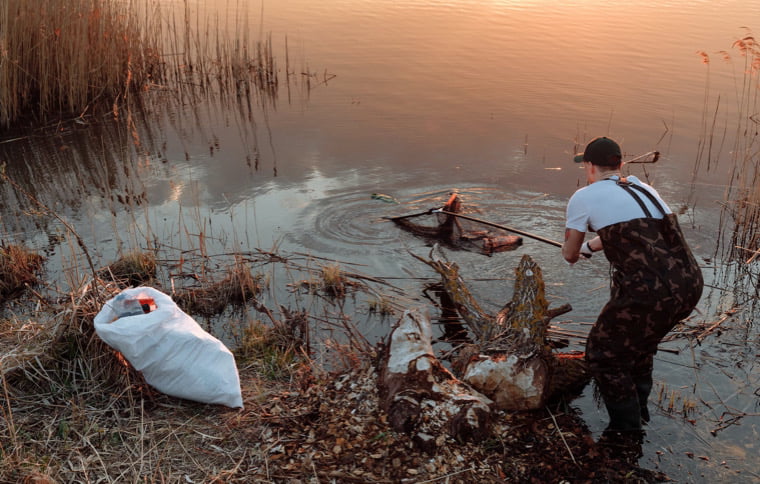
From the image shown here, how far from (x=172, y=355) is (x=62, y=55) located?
26.4 feet

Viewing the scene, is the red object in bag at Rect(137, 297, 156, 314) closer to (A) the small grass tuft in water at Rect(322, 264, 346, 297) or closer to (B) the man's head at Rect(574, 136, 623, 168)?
(A) the small grass tuft in water at Rect(322, 264, 346, 297)

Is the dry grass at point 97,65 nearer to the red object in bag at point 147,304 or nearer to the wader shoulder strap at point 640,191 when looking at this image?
the red object in bag at point 147,304

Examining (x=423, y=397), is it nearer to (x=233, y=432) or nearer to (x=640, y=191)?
(x=233, y=432)

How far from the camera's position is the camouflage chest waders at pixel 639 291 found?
364 centimetres

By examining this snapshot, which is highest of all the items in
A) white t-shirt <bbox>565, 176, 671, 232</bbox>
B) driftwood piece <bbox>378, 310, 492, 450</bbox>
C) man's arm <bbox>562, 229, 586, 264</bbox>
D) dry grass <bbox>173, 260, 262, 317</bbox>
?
white t-shirt <bbox>565, 176, 671, 232</bbox>

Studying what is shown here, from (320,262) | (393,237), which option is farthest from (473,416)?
(393,237)

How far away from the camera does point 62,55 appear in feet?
33.0

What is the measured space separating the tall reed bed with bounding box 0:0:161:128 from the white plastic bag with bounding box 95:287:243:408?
21.0 feet

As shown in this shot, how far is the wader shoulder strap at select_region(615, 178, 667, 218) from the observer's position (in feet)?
12.0

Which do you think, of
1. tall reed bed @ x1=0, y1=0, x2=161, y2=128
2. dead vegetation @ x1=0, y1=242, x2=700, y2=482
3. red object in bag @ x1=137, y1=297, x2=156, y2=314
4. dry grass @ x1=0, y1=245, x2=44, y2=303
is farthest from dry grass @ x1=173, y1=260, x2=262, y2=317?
tall reed bed @ x1=0, y1=0, x2=161, y2=128

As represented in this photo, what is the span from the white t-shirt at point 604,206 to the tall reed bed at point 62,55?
7.54 meters

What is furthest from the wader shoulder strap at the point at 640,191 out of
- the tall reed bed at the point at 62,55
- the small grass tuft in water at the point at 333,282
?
the tall reed bed at the point at 62,55

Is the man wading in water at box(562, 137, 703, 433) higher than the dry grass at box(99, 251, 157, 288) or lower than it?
higher

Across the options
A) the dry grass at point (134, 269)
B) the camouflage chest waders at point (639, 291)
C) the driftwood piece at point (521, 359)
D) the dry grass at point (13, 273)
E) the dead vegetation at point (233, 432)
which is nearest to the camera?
the dead vegetation at point (233, 432)
